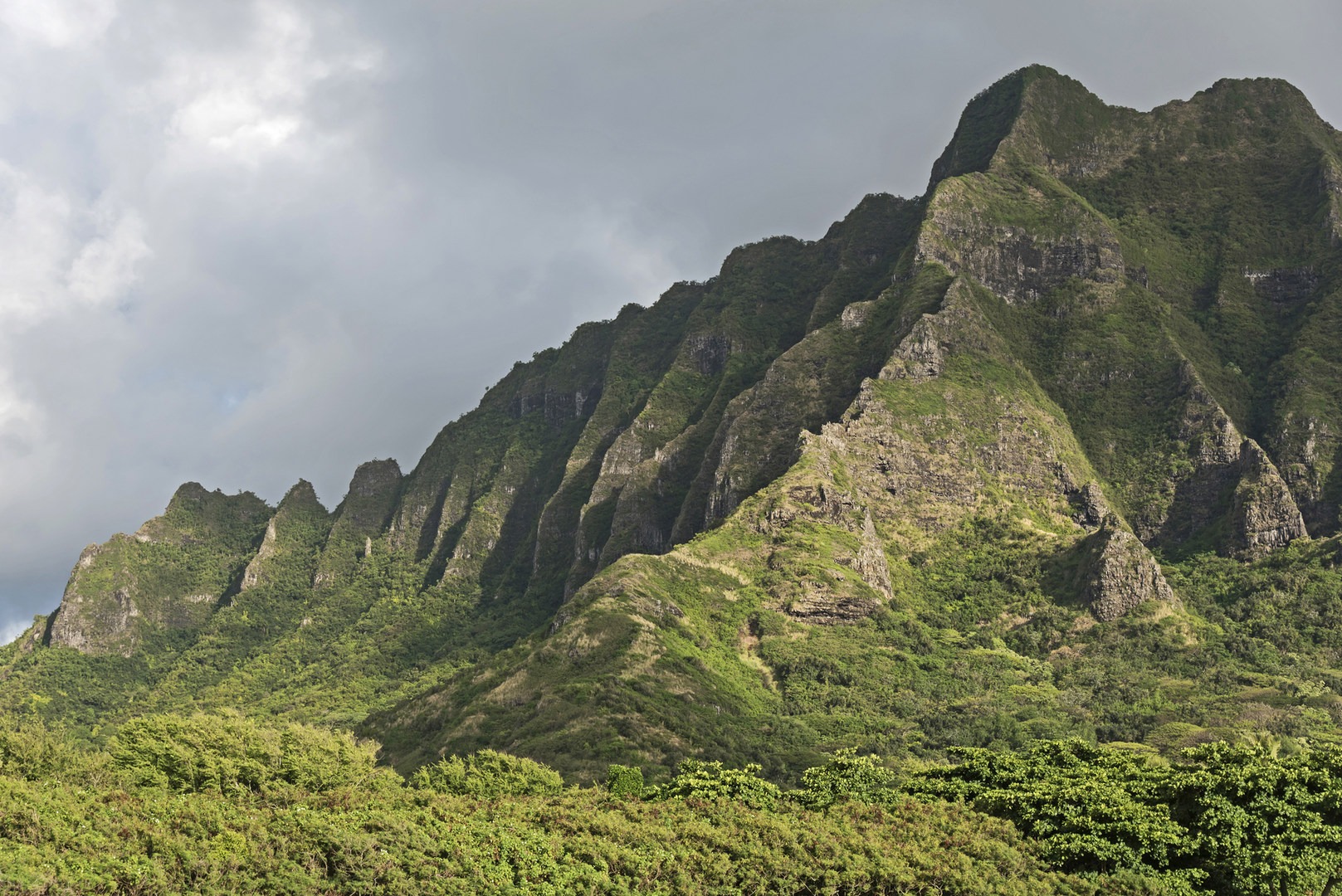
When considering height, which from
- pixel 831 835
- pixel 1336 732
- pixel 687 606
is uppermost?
pixel 687 606

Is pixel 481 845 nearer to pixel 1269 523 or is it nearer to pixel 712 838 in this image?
pixel 712 838

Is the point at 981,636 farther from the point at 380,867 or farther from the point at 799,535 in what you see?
the point at 380,867

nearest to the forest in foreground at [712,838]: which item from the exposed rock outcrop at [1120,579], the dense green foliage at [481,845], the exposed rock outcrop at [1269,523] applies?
the dense green foliage at [481,845]

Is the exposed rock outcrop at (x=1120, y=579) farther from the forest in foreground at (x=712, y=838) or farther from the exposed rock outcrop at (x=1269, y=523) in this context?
the forest in foreground at (x=712, y=838)

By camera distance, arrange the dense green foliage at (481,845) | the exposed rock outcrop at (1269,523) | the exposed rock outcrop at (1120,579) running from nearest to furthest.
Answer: the dense green foliage at (481,845) < the exposed rock outcrop at (1120,579) < the exposed rock outcrop at (1269,523)

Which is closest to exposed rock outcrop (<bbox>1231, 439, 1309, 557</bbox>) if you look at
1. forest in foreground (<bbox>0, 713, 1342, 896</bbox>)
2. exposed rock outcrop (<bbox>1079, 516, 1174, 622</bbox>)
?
exposed rock outcrop (<bbox>1079, 516, 1174, 622</bbox>)

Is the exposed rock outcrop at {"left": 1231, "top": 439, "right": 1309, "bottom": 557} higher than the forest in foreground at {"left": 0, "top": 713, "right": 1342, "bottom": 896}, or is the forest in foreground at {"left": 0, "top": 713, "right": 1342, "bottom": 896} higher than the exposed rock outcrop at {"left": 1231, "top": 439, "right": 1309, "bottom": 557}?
the exposed rock outcrop at {"left": 1231, "top": 439, "right": 1309, "bottom": 557}

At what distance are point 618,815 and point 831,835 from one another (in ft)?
37.6

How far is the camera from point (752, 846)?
58.8m

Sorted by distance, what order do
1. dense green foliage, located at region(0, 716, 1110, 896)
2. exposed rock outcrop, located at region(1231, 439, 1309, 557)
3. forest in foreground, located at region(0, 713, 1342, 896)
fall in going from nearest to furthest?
dense green foliage, located at region(0, 716, 1110, 896), forest in foreground, located at region(0, 713, 1342, 896), exposed rock outcrop, located at region(1231, 439, 1309, 557)

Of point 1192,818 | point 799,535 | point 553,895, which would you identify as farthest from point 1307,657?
point 553,895

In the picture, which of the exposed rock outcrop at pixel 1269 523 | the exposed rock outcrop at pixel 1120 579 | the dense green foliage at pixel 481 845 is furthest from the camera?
the exposed rock outcrop at pixel 1269 523

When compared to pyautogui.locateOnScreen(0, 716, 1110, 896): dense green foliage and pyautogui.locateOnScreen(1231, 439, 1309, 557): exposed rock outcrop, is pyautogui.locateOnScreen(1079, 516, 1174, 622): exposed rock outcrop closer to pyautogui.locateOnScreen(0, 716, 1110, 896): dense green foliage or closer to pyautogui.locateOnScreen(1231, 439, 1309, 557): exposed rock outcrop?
pyautogui.locateOnScreen(1231, 439, 1309, 557): exposed rock outcrop

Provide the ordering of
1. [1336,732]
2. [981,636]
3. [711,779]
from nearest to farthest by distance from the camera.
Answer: [711,779] → [1336,732] → [981,636]
